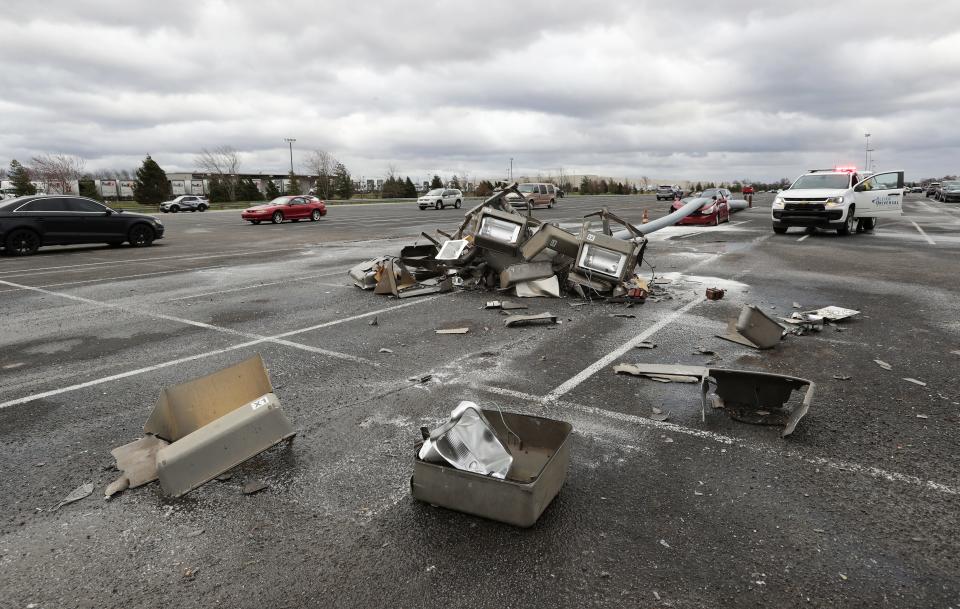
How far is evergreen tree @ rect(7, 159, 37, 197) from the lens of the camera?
223 feet

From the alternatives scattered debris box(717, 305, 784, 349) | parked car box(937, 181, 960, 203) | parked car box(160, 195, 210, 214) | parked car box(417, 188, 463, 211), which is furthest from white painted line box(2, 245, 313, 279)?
parked car box(937, 181, 960, 203)

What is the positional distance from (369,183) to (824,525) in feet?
379

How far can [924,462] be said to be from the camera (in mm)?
3688

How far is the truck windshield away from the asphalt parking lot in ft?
40.2

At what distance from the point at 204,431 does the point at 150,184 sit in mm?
73472

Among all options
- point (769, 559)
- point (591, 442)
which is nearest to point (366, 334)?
point (591, 442)

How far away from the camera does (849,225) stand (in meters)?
18.8

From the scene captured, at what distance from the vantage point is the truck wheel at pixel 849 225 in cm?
1838

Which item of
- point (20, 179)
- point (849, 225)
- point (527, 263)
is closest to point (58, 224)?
point (527, 263)

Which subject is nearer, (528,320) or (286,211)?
(528,320)

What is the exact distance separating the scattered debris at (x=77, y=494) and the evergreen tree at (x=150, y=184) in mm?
72466

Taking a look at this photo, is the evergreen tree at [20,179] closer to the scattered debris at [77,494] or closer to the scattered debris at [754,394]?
the scattered debris at [77,494]

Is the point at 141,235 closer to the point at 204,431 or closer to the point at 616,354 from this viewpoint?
the point at 204,431

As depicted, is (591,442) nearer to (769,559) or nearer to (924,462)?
(769,559)
